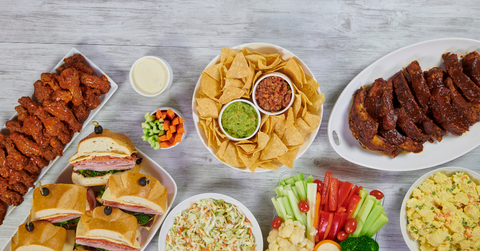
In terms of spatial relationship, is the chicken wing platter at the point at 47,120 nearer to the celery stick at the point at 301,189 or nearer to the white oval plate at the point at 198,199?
the white oval plate at the point at 198,199

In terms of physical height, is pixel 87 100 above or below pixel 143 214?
above

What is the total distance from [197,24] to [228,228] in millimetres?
2208

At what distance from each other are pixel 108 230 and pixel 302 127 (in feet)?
6.64

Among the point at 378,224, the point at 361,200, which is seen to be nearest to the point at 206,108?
the point at 361,200

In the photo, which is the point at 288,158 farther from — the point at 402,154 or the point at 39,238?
the point at 39,238

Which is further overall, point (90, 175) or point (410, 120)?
point (90, 175)

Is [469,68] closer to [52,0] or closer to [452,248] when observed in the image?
[452,248]

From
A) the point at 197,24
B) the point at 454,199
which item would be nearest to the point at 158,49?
the point at 197,24

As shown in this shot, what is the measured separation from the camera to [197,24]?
2951 mm

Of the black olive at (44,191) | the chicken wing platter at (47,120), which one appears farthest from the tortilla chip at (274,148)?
the black olive at (44,191)

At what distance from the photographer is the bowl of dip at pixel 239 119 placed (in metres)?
2.52

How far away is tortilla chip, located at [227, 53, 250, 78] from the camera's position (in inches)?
97.6

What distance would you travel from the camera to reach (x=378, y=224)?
271 cm

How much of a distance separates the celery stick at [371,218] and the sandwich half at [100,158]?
7.94 ft
